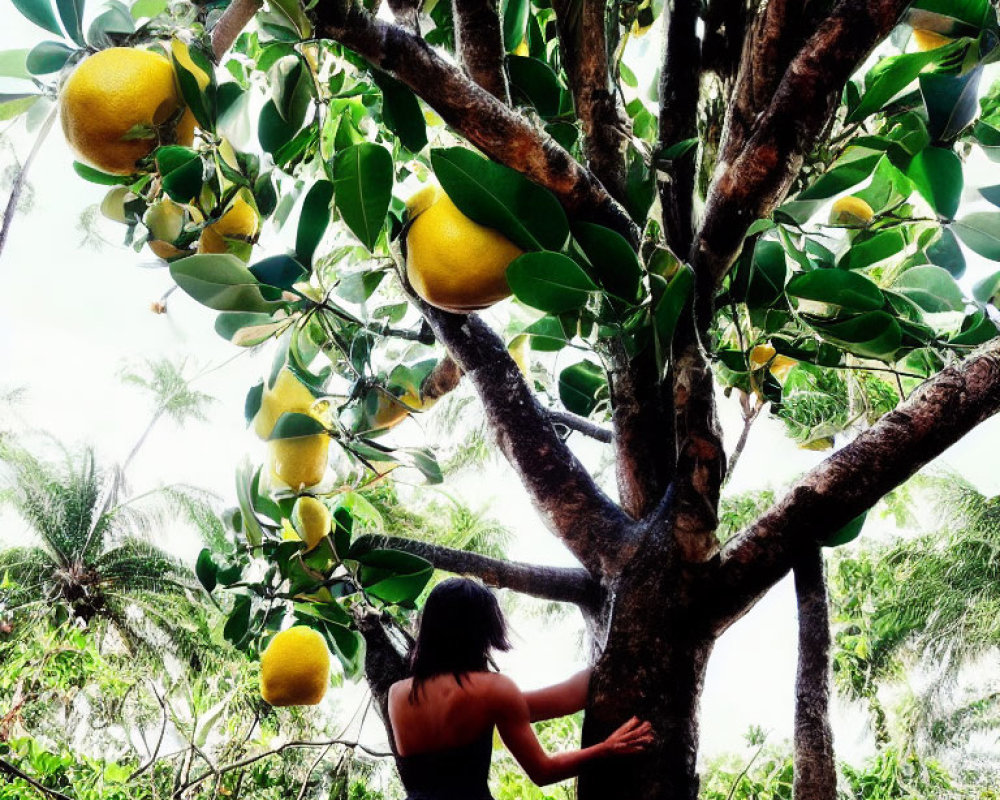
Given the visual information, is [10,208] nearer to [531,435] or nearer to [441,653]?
[531,435]

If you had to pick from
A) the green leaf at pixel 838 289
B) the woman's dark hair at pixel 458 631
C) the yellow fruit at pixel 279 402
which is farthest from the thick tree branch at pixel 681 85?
the woman's dark hair at pixel 458 631

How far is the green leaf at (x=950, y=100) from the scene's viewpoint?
516mm

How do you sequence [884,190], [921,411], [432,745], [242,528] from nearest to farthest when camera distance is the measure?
[921,411]
[884,190]
[242,528]
[432,745]

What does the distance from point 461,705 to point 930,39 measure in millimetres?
880

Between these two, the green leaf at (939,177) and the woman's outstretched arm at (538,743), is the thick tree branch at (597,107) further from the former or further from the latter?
the woman's outstretched arm at (538,743)

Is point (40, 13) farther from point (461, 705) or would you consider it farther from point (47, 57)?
point (461, 705)

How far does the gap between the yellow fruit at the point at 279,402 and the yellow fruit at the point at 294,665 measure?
0.21 meters

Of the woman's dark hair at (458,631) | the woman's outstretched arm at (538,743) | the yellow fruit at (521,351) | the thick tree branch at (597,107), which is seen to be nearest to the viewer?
the woman's outstretched arm at (538,743)

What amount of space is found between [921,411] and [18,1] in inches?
25.5

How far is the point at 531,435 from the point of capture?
28.4 inches

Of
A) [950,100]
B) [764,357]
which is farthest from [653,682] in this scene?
[950,100]

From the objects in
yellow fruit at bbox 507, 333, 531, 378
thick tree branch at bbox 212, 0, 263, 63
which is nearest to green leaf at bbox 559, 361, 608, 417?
yellow fruit at bbox 507, 333, 531, 378

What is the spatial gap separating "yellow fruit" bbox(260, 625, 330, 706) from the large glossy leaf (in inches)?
25.9

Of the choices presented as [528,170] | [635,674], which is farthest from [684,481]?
[528,170]
